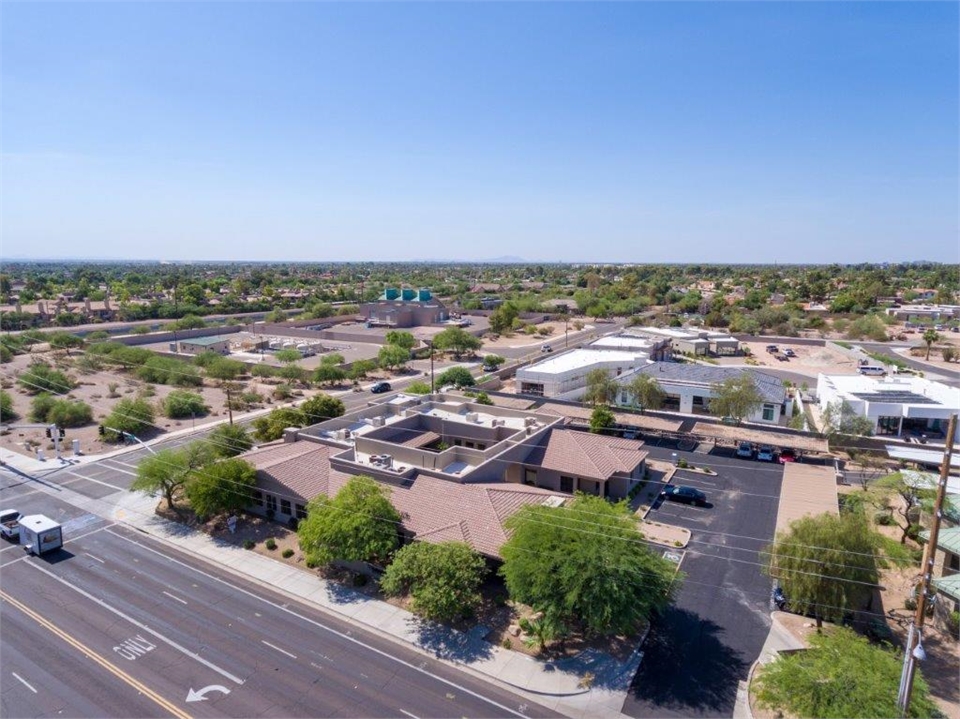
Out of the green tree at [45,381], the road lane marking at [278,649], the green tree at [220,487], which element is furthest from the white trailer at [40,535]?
the green tree at [45,381]

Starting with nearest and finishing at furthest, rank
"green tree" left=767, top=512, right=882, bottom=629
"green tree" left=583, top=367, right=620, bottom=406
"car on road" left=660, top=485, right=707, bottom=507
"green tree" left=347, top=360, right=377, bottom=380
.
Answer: "green tree" left=767, top=512, right=882, bottom=629 → "car on road" left=660, top=485, right=707, bottom=507 → "green tree" left=583, top=367, right=620, bottom=406 → "green tree" left=347, top=360, right=377, bottom=380

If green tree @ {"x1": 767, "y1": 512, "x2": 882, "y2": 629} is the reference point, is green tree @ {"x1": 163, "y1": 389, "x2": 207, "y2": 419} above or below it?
below

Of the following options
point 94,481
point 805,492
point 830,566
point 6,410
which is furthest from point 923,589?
point 6,410

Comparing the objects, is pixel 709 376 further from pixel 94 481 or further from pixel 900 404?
pixel 94 481

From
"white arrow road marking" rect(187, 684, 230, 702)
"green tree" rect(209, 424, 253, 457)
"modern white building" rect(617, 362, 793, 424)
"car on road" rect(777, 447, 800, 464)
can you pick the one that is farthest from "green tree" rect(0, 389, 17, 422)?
"car on road" rect(777, 447, 800, 464)

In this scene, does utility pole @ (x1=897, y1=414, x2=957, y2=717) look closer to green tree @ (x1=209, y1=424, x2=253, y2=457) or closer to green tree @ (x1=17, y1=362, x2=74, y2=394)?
green tree @ (x1=209, y1=424, x2=253, y2=457)

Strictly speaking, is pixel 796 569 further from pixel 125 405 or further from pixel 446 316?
pixel 446 316
